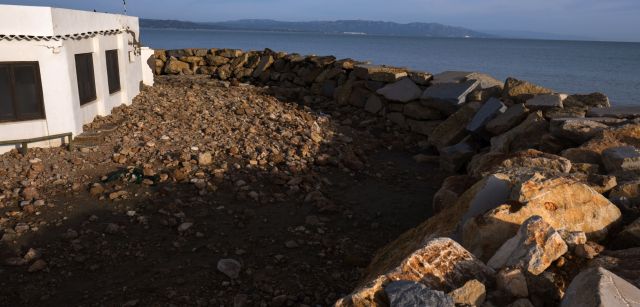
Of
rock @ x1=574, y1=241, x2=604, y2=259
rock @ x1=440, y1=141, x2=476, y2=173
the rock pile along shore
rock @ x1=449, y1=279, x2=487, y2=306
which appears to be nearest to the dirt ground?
rock @ x1=440, y1=141, x2=476, y2=173

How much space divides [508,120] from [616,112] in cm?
175

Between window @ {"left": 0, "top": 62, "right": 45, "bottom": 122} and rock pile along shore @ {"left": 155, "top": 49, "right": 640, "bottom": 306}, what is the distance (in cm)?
751

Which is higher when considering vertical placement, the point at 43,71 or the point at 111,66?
the point at 43,71

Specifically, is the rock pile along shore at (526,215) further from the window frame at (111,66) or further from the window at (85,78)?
the window frame at (111,66)

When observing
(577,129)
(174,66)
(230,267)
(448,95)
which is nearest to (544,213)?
(230,267)

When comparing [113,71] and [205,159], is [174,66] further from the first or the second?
[205,159]

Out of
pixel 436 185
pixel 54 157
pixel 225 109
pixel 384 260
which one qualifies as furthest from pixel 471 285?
pixel 225 109

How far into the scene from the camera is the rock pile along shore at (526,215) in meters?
3.29

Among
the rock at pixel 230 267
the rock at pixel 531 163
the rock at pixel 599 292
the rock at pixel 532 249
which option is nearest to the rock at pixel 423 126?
the rock at pixel 531 163

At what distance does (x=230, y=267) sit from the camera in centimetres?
568

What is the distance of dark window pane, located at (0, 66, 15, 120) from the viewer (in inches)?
361

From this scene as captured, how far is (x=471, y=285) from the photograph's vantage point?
3.26 meters

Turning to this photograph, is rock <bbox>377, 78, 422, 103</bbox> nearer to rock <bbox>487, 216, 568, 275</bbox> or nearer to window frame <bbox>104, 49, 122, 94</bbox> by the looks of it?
window frame <bbox>104, 49, 122, 94</bbox>

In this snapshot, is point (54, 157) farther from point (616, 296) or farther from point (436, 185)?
point (616, 296)
